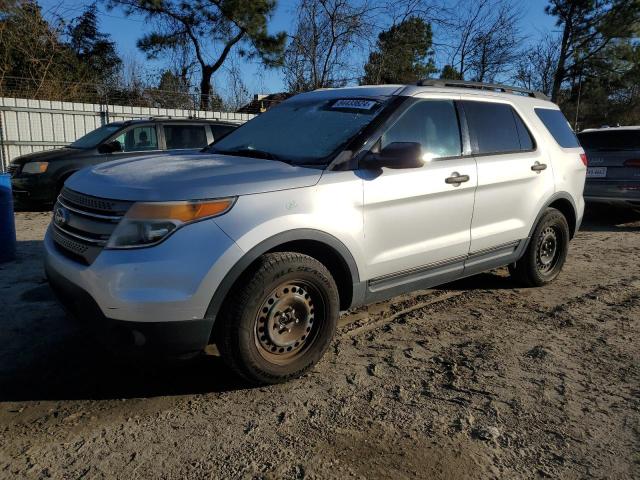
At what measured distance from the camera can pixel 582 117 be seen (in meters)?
33.1

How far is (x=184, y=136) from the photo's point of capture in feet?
31.7

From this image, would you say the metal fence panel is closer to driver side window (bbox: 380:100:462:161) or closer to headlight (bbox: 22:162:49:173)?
headlight (bbox: 22:162:49:173)

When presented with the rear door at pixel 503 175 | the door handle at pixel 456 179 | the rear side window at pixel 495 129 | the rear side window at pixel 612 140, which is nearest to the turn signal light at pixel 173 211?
the door handle at pixel 456 179

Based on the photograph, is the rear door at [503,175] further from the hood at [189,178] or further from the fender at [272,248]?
the hood at [189,178]

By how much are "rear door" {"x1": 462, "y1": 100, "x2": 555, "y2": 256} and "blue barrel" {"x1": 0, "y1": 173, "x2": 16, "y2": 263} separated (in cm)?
480

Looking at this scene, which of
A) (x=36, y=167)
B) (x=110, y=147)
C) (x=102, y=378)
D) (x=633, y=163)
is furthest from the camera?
(x=110, y=147)

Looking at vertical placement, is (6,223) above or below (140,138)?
below

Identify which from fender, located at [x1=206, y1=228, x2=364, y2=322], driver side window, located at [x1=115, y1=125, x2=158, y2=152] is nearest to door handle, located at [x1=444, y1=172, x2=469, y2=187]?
fender, located at [x1=206, y1=228, x2=364, y2=322]

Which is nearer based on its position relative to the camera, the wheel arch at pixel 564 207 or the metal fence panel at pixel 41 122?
the wheel arch at pixel 564 207

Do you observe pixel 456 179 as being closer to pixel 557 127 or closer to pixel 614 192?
pixel 557 127

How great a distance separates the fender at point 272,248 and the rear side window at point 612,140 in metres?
7.54

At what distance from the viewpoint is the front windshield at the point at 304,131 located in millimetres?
3629

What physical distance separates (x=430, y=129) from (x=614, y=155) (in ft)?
21.3

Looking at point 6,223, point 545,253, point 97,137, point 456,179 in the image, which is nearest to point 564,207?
point 545,253
